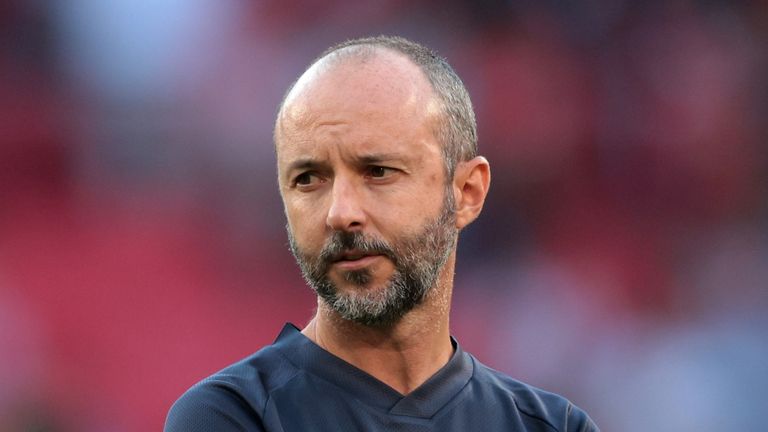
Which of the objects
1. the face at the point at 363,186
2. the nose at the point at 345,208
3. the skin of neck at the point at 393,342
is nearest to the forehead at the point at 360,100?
the face at the point at 363,186

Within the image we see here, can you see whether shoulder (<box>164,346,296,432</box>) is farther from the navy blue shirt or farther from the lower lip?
the lower lip

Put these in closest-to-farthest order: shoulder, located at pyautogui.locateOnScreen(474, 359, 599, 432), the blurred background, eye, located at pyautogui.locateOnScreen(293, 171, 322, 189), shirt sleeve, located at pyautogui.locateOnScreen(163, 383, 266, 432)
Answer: shirt sleeve, located at pyautogui.locateOnScreen(163, 383, 266, 432) → eye, located at pyautogui.locateOnScreen(293, 171, 322, 189) → shoulder, located at pyautogui.locateOnScreen(474, 359, 599, 432) → the blurred background

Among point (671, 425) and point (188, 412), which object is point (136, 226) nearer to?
point (671, 425)

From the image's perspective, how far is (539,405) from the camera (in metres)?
2.44

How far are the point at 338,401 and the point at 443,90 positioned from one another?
0.70 metres

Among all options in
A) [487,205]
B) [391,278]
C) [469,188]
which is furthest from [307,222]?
[487,205]

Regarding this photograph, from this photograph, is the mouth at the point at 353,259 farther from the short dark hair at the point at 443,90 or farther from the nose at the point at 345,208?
the short dark hair at the point at 443,90

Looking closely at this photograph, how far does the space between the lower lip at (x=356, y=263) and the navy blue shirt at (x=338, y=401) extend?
0.25m

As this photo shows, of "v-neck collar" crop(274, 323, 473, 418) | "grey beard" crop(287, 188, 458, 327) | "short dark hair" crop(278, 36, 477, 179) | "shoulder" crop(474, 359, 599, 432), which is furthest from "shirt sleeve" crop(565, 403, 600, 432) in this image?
"short dark hair" crop(278, 36, 477, 179)

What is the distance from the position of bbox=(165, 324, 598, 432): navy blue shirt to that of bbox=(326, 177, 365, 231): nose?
335 mm

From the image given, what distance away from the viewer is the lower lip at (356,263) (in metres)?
2.12

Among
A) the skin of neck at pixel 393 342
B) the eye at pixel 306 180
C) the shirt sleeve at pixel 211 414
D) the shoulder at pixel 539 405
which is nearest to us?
the shirt sleeve at pixel 211 414

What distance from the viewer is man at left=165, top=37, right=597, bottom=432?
2.12 meters

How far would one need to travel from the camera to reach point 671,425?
5.69 metres
